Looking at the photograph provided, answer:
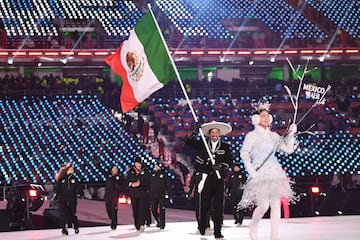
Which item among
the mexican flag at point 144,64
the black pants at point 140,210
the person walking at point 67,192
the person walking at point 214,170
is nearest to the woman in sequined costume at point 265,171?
the person walking at point 214,170

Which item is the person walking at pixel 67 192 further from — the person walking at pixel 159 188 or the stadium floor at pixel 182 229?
the person walking at pixel 159 188

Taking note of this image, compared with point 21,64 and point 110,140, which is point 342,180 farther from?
point 21,64

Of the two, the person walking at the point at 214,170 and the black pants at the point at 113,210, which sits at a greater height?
the person walking at the point at 214,170

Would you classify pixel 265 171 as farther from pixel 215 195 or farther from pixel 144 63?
pixel 144 63

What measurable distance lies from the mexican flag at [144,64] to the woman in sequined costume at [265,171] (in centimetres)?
266

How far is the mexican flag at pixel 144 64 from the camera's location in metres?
11.1

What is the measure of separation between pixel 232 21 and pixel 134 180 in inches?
915

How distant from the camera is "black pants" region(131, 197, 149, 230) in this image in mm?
14031

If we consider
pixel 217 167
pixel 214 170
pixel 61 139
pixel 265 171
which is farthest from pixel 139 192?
pixel 61 139

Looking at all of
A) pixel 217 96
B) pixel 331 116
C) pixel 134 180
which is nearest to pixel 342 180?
pixel 331 116

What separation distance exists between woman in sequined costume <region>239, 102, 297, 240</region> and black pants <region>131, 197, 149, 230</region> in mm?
5632

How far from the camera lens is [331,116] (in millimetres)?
30406

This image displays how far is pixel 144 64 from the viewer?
1141 cm

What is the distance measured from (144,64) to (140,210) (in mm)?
3637
